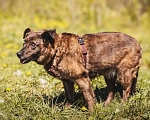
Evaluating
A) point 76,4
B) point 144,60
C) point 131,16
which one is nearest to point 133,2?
point 131,16

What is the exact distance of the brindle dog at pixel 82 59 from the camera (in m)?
5.23

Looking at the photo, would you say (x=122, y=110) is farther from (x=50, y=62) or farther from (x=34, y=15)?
(x=34, y=15)

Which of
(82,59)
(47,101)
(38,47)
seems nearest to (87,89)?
(82,59)

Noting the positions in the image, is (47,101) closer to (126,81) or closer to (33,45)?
(33,45)

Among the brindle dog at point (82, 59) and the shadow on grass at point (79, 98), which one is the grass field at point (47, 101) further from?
the brindle dog at point (82, 59)

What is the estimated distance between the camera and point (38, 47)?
5203 millimetres

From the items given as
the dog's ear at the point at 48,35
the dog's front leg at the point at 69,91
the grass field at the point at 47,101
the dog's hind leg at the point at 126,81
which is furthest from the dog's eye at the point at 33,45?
the dog's hind leg at the point at 126,81

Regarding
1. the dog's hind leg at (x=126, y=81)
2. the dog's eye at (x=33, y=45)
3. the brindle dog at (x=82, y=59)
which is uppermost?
the dog's eye at (x=33, y=45)

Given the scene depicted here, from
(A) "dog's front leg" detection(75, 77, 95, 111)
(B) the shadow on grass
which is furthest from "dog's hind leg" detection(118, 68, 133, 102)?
(A) "dog's front leg" detection(75, 77, 95, 111)

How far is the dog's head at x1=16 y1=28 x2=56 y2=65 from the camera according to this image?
5.12 m

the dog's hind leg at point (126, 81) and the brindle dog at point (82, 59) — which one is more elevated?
the brindle dog at point (82, 59)

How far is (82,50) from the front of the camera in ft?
17.9

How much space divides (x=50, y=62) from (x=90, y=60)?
0.70 m

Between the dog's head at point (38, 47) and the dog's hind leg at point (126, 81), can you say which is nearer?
the dog's head at point (38, 47)
